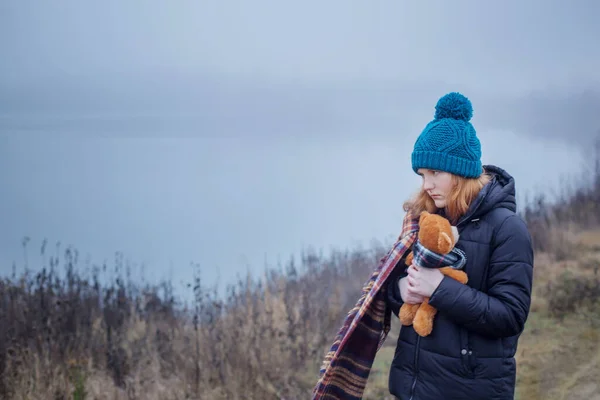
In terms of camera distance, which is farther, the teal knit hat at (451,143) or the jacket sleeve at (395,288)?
the jacket sleeve at (395,288)

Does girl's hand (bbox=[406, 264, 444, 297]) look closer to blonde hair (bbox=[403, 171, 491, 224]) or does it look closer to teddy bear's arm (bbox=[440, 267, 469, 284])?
teddy bear's arm (bbox=[440, 267, 469, 284])

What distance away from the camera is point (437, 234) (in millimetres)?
2186

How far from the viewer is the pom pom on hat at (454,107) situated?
7.70 ft

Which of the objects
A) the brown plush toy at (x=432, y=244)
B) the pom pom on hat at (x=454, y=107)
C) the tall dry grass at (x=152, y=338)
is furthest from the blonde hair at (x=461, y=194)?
the tall dry grass at (x=152, y=338)

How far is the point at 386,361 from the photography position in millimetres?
5707

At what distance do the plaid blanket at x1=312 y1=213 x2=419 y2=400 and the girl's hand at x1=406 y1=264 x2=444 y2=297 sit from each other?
209mm

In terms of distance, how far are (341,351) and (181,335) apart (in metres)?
3.20

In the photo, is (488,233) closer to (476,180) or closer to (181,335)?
(476,180)

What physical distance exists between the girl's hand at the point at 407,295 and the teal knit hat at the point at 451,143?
1.37 ft

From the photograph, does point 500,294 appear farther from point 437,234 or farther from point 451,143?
point 451,143

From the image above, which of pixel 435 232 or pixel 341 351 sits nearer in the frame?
pixel 435 232

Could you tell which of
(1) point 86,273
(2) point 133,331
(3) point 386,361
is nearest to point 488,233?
(3) point 386,361

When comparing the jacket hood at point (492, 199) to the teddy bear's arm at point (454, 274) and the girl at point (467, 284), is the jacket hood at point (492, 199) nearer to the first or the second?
the girl at point (467, 284)

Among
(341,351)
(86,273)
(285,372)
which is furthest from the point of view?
(86,273)
